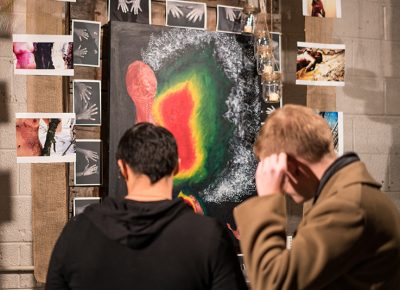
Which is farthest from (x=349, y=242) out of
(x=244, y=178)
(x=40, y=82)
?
(x=40, y=82)

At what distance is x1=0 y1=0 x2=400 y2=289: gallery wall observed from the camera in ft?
8.38

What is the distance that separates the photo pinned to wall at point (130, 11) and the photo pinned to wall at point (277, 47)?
1.95 ft

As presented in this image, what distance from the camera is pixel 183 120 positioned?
269 centimetres

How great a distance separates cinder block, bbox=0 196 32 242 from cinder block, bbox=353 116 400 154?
158 centimetres

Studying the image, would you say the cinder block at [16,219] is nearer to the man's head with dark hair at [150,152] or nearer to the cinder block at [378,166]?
the man's head with dark hair at [150,152]

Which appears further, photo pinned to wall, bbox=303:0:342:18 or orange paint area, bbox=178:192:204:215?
photo pinned to wall, bbox=303:0:342:18

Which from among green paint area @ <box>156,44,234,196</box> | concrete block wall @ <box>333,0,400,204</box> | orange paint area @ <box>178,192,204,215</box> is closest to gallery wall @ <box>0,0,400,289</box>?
concrete block wall @ <box>333,0,400,204</box>

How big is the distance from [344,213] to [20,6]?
177 centimetres

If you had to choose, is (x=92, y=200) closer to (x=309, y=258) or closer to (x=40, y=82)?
(x=40, y=82)

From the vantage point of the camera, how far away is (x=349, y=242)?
51.5 inches

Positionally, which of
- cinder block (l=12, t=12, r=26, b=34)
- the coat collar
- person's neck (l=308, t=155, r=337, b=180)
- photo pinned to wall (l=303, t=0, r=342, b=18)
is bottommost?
the coat collar

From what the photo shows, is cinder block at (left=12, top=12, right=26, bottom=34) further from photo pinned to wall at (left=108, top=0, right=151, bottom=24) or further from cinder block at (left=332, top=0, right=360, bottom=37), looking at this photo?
cinder block at (left=332, top=0, right=360, bottom=37)

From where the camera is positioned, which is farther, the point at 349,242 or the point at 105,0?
the point at 105,0

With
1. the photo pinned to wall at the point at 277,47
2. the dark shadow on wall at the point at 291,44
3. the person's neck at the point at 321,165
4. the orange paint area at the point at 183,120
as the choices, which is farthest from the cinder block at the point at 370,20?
the person's neck at the point at 321,165
